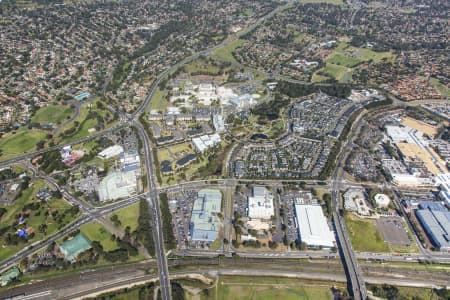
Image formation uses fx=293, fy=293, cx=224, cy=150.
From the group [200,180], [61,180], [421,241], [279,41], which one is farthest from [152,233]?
[279,41]

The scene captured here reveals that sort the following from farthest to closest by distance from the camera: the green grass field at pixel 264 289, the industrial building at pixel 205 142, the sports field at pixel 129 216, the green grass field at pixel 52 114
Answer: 1. the green grass field at pixel 52 114
2. the industrial building at pixel 205 142
3. the sports field at pixel 129 216
4. the green grass field at pixel 264 289

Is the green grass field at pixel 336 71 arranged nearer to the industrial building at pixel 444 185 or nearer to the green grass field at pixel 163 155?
the industrial building at pixel 444 185

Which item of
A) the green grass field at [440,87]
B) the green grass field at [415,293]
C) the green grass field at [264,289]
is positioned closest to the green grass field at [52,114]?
the green grass field at [264,289]

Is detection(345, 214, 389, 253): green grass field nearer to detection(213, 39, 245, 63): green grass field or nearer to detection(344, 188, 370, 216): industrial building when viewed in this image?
detection(344, 188, 370, 216): industrial building

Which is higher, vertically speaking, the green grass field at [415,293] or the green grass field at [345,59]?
the green grass field at [345,59]

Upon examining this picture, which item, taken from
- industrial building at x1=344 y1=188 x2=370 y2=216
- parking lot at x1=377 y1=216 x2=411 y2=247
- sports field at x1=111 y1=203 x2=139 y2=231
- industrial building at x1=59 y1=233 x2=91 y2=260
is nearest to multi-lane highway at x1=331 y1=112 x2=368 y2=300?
industrial building at x1=344 y1=188 x2=370 y2=216

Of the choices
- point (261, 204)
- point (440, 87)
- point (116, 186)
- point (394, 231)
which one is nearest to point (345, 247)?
point (394, 231)

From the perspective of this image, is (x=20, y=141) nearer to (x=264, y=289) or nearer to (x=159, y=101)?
(x=159, y=101)
